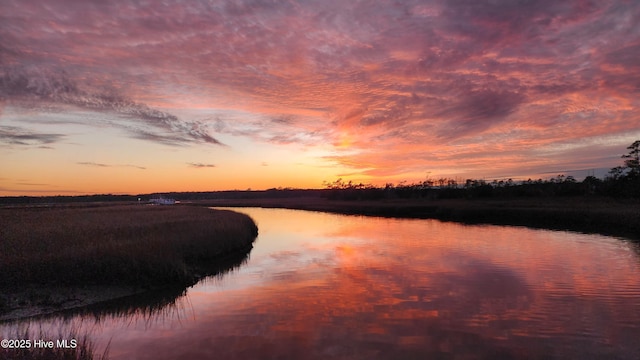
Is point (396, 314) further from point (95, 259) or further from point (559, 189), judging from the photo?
point (559, 189)

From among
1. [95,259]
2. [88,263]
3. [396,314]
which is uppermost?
[95,259]

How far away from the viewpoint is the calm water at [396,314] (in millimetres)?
12242

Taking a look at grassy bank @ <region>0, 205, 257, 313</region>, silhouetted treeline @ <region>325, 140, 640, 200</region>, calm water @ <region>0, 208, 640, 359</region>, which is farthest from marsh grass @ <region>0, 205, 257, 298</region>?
silhouetted treeline @ <region>325, 140, 640, 200</region>

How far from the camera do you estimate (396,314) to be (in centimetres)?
1566

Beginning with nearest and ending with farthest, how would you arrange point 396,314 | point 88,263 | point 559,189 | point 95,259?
point 396,314 → point 88,263 → point 95,259 → point 559,189

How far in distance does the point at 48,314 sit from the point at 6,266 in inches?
180

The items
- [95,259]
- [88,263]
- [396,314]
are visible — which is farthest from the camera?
[95,259]

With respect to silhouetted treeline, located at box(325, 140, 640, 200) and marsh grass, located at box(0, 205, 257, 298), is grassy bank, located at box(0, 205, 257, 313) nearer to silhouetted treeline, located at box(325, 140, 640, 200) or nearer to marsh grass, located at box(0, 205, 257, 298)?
marsh grass, located at box(0, 205, 257, 298)

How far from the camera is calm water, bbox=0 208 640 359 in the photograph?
12242mm

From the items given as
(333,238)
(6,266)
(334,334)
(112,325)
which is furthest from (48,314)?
(333,238)

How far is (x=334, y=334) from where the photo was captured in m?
13.5

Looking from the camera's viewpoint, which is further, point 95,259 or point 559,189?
point 559,189

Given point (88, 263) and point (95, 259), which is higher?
point (95, 259)

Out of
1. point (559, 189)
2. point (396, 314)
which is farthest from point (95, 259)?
point (559, 189)
